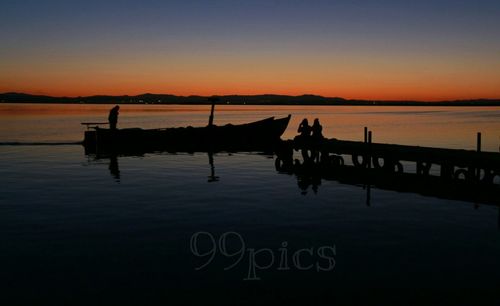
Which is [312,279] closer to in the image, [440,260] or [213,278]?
[213,278]

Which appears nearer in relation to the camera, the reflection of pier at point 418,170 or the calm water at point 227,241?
the calm water at point 227,241

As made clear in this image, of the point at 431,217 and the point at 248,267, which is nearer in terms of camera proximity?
the point at 248,267

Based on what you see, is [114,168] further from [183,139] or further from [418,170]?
[418,170]

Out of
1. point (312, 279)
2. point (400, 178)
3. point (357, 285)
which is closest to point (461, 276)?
point (357, 285)

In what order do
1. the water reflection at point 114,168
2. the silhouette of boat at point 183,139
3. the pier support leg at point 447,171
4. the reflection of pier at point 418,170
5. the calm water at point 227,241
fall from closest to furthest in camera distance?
the calm water at point 227,241, the reflection of pier at point 418,170, the pier support leg at point 447,171, the water reflection at point 114,168, the silhouette of boat at point 183,139

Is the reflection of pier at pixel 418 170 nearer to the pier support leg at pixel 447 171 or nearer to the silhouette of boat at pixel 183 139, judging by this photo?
the pier support leg at pixel 447 171


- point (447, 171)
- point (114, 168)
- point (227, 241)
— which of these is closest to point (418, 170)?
point (447, 171)

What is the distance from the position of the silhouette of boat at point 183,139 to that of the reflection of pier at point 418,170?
1226cm

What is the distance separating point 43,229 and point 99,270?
3994 millimetres

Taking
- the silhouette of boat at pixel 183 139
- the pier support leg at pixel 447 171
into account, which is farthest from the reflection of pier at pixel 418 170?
the silhouette of boat at pixel 183 139

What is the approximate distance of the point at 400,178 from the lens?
863 inches

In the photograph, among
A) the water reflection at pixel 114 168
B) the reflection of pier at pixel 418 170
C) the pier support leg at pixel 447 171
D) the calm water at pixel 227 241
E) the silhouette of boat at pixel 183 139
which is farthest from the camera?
the silhouette of boat at pixel 183 139

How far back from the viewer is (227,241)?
468 inches

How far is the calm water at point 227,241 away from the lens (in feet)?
29.7
